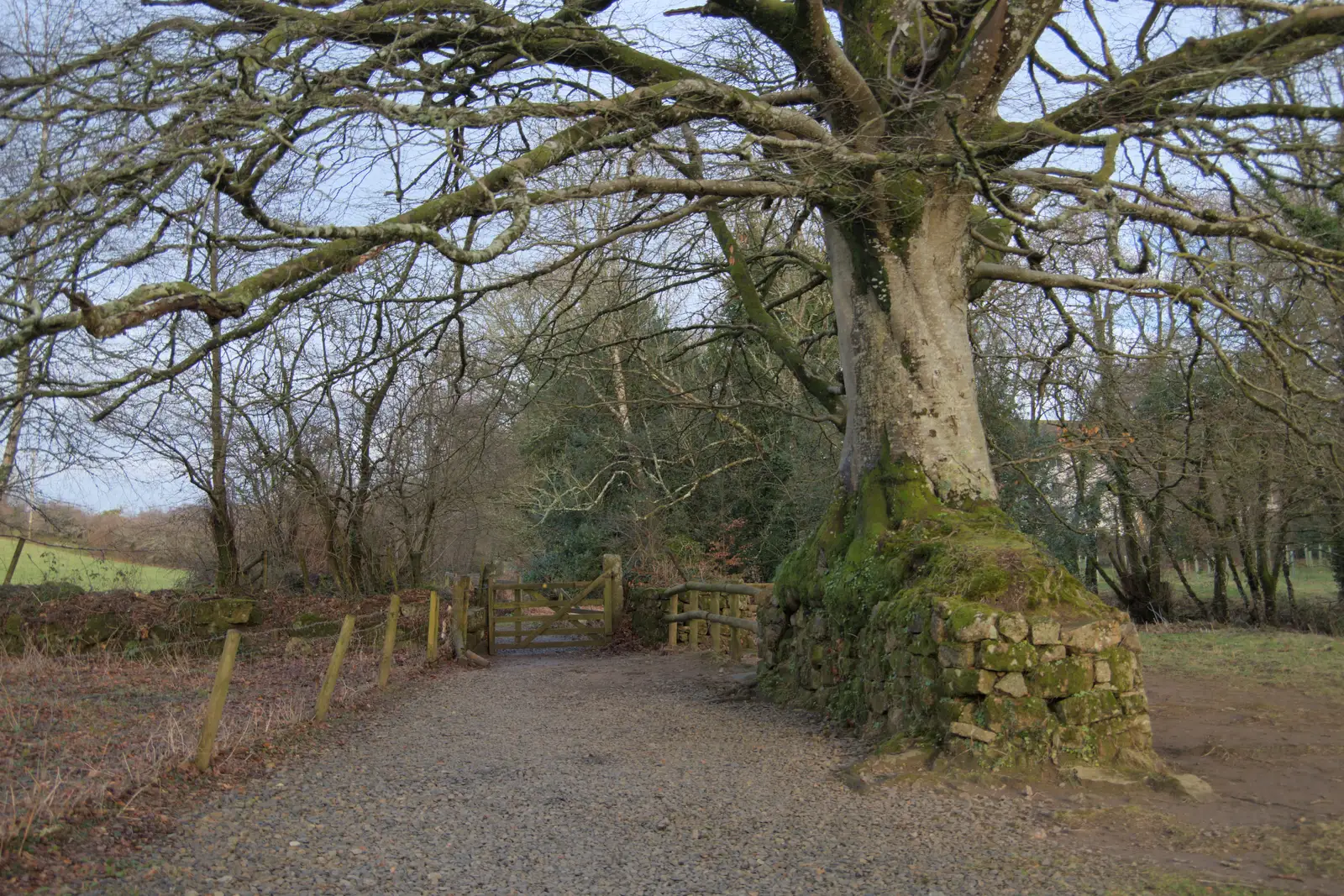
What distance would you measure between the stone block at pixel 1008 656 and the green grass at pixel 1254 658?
4036 mm

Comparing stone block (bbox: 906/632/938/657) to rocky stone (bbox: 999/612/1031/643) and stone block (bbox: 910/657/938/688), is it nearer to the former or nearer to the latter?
stone block (bbox: 910/657/938/688)

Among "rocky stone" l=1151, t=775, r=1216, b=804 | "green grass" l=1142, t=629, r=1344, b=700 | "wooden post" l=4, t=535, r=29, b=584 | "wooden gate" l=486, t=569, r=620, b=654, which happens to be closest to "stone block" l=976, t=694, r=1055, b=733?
"rocky stone" l=1151, t=775, r=1216, b=804

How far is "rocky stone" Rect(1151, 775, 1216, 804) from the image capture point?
5219 mm

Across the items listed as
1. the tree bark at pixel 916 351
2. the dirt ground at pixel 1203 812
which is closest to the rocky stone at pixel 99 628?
the dirt ground at pixel 1203 812

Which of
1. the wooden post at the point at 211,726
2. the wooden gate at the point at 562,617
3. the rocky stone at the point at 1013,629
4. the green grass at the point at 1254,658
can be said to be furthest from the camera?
the wooden gate at the point at 562,617

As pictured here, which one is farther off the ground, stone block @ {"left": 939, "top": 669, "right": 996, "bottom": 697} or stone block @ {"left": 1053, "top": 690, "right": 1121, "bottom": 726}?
stone block @ {"left": 939, "top": 669, "right": 996, "bottom": 697}

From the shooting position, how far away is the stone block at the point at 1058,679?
226 inches

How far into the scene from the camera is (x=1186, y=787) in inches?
208

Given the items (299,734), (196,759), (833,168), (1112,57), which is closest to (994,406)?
(1112,57)

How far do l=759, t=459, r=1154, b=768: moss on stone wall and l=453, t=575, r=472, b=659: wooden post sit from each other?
643cm

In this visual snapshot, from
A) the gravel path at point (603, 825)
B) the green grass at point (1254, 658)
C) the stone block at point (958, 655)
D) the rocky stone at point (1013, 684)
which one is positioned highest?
the stone block at point (958, 655)

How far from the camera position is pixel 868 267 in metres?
8.07

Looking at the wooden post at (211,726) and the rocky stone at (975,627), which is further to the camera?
the rocky stone at (975,627)

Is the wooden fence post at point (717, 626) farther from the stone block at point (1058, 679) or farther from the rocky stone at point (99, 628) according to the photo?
the rocky stone at point (99, 628)
